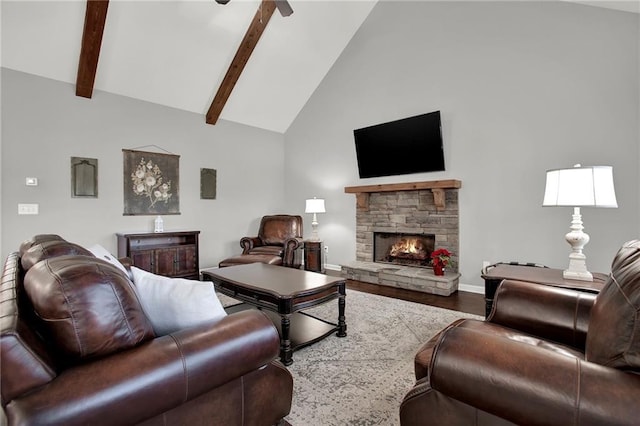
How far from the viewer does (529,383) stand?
0.87 metres

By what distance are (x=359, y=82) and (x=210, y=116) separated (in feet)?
8.50

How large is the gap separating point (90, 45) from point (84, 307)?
408 cm

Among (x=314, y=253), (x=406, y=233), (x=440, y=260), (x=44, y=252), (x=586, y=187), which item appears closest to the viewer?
(x=44, y=252)

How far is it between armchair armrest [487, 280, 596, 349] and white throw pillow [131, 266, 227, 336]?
149 centimetres

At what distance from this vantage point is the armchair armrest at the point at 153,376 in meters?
0.80

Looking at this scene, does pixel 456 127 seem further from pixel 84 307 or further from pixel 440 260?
pixel 84 307

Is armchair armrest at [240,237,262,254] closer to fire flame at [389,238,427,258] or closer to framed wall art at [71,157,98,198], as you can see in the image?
framed wall art at [71,157,98,198]

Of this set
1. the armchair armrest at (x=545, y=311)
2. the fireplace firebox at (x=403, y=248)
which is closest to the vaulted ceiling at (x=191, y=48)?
the fireplace firebox at (x=403, y=248)

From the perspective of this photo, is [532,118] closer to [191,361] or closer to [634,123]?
[634,123]

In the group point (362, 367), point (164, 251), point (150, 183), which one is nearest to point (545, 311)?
point (362, 367)

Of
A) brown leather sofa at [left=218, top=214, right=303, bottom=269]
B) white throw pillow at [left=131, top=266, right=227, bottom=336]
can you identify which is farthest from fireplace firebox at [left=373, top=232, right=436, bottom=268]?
white throw pillow at [left=131, top=266, right=227, bottom=336]

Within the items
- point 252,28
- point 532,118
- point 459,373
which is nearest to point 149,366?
point 459,373

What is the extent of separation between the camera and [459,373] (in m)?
0.97

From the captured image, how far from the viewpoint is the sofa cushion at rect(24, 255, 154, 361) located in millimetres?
923
